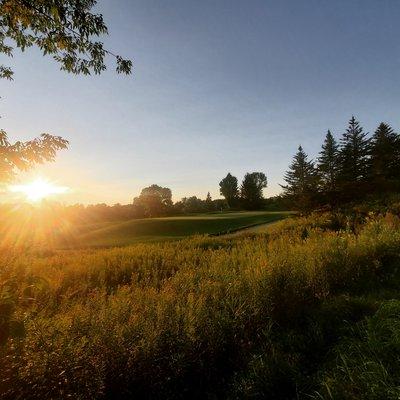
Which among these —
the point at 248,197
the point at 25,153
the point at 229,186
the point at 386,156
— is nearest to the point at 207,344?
the point at 25,153

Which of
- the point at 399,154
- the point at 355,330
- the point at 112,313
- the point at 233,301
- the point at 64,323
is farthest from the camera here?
the point at 399,154

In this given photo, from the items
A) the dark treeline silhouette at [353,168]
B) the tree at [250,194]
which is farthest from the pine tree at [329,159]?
the tree at [250,194]

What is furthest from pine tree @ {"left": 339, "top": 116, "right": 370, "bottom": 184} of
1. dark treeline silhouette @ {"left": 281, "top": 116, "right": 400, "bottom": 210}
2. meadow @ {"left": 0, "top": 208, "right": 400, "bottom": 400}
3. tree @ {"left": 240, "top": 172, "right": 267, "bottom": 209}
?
meadow @ {"left": 0, "top": 208, "right": 400, "bottom": 400}

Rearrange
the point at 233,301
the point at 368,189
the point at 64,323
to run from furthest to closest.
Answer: the point at 368,189, the point at 233,301, the point at 64,323

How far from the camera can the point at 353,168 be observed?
54844 millimetres

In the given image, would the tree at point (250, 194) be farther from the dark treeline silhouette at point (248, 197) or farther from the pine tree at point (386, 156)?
the pine tree at point (386, 156)

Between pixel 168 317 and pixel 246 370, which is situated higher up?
pixel 168 317

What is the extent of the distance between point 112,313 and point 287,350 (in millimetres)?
2331

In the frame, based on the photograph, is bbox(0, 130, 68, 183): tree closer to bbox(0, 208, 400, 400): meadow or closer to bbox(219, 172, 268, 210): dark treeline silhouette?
bbox(0, 208, 400, 400): meadow

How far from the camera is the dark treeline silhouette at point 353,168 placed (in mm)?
32375

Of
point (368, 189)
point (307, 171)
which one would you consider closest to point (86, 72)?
point (368, 189)

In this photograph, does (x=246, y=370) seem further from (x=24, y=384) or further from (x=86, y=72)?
(x=86, y=72)

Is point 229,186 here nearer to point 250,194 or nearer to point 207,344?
point 250,194

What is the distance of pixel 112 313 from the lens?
443 cm
